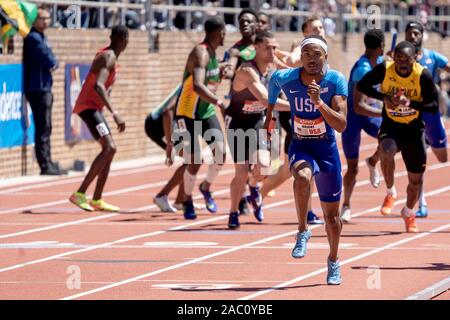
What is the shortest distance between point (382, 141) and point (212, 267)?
11.9 ft

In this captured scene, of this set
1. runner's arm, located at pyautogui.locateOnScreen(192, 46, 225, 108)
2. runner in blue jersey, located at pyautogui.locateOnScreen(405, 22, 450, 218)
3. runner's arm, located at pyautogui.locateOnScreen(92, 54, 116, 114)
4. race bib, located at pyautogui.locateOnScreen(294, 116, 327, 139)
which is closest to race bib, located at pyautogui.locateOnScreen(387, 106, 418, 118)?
runner in blue jersey, located at pyautogui.locateOnScreen(405, 22, 450, 218)

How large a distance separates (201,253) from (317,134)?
96.2 inches

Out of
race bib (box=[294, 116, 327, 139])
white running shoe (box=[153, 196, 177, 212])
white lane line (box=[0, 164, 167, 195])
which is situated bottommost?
white lane line (box=[0, 164, 167, 195])

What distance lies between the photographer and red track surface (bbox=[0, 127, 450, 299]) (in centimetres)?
1234

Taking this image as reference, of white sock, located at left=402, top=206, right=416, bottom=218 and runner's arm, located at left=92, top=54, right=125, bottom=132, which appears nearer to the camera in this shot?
white sock, located at left=402, top=206, right=416, bottom=218

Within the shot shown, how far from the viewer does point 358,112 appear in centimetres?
1773

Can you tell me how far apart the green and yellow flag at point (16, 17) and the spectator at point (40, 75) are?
0.68ft

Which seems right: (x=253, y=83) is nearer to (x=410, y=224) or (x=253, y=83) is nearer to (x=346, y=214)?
(x=346, y=214)

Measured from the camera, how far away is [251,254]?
1487 cm

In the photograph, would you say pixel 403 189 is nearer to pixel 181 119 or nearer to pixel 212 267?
pixel 181 119

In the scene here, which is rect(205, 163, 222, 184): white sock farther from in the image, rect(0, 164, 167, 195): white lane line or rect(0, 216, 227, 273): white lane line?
rect(0, 164, 167, 195): white lane line

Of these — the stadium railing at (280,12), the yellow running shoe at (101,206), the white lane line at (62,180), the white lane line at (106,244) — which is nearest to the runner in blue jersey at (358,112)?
the white lane line at (106,244)

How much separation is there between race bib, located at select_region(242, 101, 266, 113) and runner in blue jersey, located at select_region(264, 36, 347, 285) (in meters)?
4.17
